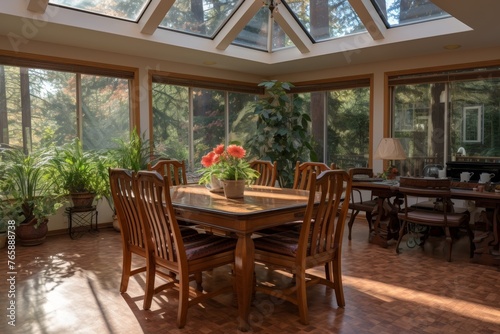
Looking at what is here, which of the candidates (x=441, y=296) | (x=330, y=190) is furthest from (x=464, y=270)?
(x=330, y=190)

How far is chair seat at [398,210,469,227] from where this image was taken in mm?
3855

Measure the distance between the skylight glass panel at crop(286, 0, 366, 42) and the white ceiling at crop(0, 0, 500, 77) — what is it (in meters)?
0.11

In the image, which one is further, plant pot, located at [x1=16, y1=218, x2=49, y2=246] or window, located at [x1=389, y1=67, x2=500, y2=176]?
window, located at [x1=389, y1=67, x2=500, y2=176]

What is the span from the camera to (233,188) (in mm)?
2994

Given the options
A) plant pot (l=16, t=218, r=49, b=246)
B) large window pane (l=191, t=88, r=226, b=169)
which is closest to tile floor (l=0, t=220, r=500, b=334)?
plant pot (l=16, t=218, r=49, b=246)

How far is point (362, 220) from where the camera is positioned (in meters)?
5.99

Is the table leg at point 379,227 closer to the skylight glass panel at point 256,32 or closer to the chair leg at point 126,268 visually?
the chair leg at point 126,268

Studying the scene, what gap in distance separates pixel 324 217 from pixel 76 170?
10.8 feet

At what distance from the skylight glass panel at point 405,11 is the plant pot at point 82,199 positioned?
4000 millimetres

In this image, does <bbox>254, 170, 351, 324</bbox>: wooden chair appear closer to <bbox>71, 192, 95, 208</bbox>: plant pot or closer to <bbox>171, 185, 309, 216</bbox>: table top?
<bbox>171, 185, 309, 216</bbox>: table top

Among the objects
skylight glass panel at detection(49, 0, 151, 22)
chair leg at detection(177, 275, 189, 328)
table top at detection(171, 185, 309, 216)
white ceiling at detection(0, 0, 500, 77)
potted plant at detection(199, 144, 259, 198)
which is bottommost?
chair leg at detection(177, 275, 189, 328)

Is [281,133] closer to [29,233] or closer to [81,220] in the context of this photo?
[81,220]

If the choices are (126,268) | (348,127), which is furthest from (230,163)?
(348,127)

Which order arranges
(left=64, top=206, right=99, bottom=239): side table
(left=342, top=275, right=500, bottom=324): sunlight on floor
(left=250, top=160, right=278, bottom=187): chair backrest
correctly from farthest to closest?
(left=64, top=206, right=99, bottom=239): side table < (left=250, top=160, right=278, bottom=187): chair backrest < (left=342, top=275, right=500, bottom=324): sunlight on floor
